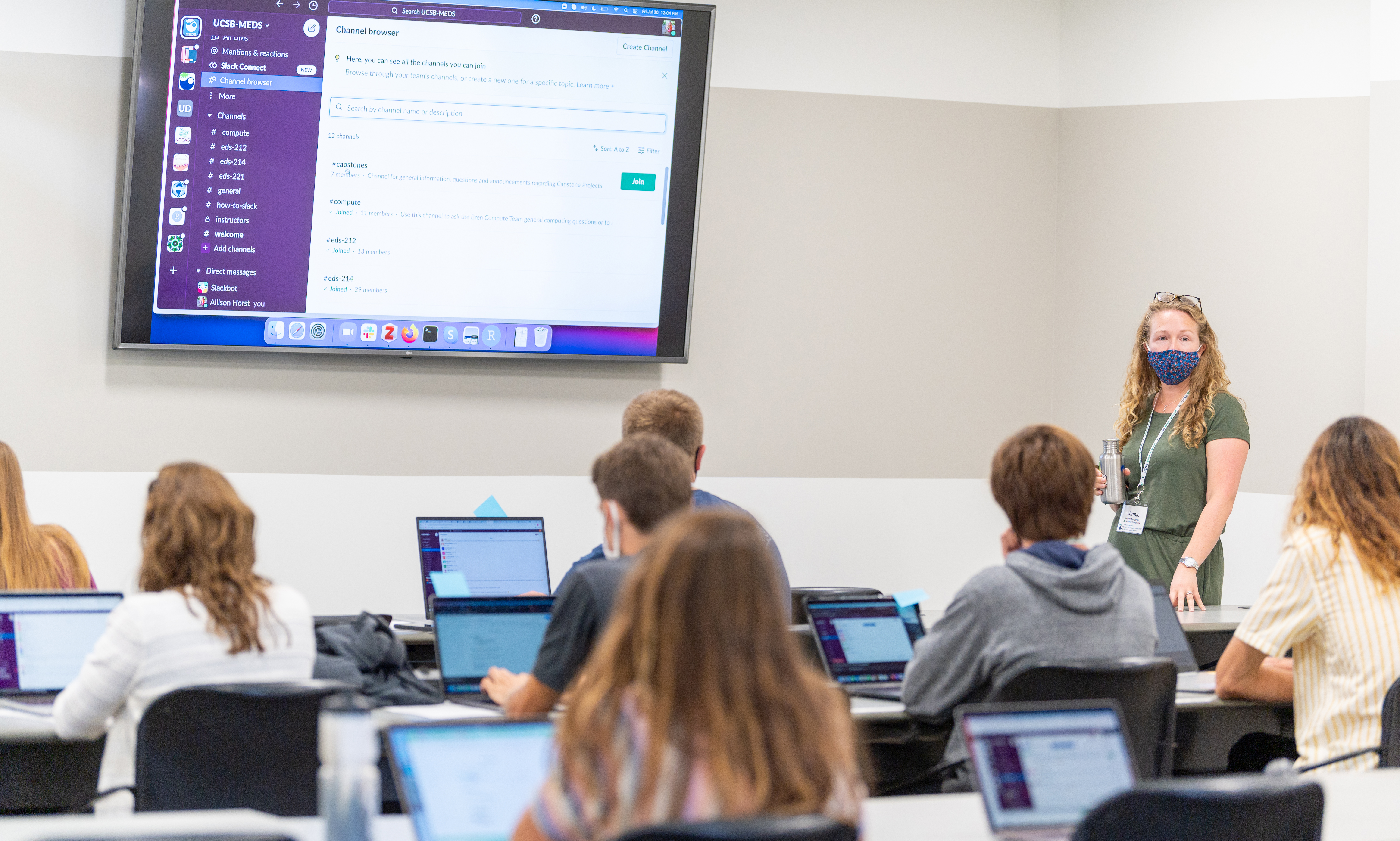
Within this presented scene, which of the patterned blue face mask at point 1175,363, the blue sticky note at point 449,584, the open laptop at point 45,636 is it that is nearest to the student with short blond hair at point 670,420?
the blue sticky note at point 449,584

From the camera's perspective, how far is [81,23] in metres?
4.55

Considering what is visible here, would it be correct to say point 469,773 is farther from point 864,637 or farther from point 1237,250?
point 1237,250

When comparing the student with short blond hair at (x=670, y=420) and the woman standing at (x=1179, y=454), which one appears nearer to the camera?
the student with short blond hair at (x=670, y=420)

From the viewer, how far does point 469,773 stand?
1.64 meters

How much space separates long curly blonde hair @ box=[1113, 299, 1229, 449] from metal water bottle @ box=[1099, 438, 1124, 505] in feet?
0.11

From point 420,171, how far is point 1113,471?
8.56 feet

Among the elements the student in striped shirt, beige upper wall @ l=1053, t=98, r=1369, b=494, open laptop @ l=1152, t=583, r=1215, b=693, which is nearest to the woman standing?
beige upper wall @ l=1053, t=98, r=1369, b=494

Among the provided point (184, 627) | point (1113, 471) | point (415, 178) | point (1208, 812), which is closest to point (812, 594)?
point (1113, 471)

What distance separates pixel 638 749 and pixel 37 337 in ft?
12.9

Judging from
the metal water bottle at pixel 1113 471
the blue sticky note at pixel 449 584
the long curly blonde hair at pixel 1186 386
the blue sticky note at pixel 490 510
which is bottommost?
the blue sticky note at pixel 449 584

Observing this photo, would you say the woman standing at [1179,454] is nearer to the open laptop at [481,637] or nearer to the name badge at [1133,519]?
the name badge at [1133,519]

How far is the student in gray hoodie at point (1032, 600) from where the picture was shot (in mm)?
2398

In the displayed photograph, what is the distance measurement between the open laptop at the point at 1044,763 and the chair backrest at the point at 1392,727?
0.89 metres

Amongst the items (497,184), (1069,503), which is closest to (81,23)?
(497,184)
